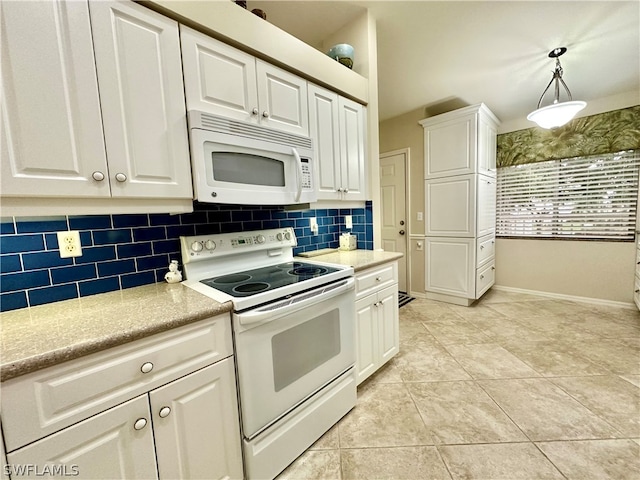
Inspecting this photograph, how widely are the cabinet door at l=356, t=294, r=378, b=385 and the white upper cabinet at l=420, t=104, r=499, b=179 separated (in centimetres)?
229

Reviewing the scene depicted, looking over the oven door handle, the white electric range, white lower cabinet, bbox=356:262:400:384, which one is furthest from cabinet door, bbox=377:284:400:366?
the oven door handle

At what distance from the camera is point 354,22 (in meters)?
2.02

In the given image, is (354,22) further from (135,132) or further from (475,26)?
(135,132)

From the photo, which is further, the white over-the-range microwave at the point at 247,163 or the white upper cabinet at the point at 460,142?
the white upper cabinet at the point at 460,142

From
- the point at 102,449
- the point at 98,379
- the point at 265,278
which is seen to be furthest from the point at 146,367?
the point at 265,278

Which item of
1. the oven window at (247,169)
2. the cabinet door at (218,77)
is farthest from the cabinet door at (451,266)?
the cabinet door at (218,77)

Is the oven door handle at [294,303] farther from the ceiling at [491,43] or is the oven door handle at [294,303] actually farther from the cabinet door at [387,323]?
the ceiling at [491,43]

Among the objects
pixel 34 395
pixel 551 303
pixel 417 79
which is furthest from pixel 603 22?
pixel 34 395

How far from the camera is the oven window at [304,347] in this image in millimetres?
1229

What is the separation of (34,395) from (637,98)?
17.1ft

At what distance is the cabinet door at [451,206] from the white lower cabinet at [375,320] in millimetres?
1700

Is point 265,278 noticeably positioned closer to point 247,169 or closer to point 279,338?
point 279,338

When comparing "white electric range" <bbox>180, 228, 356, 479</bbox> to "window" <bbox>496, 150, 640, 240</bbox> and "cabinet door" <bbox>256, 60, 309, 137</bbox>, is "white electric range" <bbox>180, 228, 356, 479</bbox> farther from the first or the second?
"window" <bbox>496, 150, 640, 240</bbox>

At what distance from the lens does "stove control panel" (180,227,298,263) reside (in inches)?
56.1
